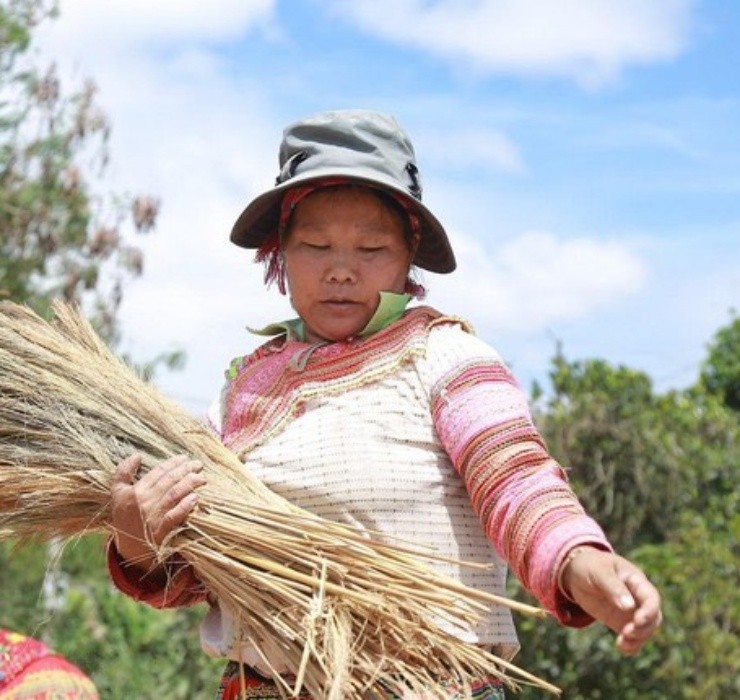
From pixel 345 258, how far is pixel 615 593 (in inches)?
31.8

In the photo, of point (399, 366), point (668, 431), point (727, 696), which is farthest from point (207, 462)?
point (668, 431)

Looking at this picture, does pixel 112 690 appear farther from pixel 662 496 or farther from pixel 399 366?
pixel 399 366

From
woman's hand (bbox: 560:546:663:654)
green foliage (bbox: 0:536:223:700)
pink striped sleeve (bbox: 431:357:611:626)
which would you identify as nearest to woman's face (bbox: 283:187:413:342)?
pink striped sleeve (bbox: 431:357:611:626)

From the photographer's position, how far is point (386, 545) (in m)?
2.48

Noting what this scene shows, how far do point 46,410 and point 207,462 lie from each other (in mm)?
300

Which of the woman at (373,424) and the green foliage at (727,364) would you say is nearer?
the woman at (373,424)

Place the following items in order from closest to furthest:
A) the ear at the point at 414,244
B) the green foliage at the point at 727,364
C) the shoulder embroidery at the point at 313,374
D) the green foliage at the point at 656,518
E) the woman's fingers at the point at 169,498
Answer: the woman's fingers at the point at 169,498 < the shoulder embroidery at the point at 313,374 < the ear at the point at 414,244 < the green foliage at the point at 656,518 < the green foliage at the point at 727,364

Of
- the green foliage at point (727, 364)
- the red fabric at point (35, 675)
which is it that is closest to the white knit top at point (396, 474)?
the red fabric at point (35, 675)

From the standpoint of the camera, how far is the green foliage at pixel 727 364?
18859 mm

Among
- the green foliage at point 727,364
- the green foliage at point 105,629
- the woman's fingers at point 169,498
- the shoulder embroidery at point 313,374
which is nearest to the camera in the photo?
the woman's fingers at point 169,498

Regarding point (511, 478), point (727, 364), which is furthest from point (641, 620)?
point (727, 364)

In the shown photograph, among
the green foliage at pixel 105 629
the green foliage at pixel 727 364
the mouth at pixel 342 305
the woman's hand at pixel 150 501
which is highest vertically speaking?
the green foliage at pixel 727 364

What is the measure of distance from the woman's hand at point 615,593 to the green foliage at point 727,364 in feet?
53.8

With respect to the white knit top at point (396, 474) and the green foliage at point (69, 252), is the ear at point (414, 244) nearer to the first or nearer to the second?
the white knit top at point (396, 474)
